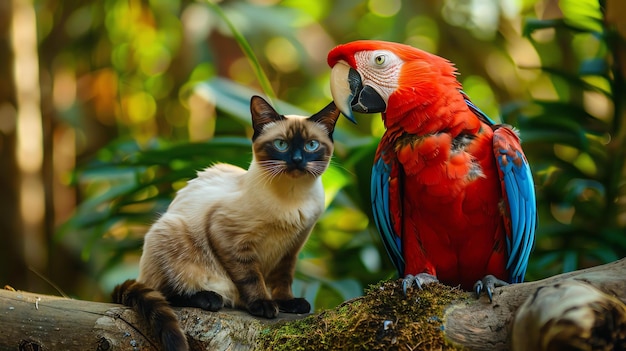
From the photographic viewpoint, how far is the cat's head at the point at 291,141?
64.9 inches

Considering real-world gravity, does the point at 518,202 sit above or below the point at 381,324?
above

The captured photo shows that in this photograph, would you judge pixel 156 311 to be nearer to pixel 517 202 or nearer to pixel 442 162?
pixel 442 162

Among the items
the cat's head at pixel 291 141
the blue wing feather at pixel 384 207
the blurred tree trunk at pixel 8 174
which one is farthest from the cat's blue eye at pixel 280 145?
the blurred tree trunk at pixel 8 174

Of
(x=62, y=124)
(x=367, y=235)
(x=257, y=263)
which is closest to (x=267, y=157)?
(x=257, y=263)

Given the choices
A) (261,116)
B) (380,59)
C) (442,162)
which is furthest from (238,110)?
(442,162)

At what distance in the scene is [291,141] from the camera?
1701mm

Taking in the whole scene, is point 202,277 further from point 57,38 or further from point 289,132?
point 57,38

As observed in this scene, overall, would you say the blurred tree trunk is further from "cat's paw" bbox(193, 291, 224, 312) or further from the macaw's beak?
the macaw's beak

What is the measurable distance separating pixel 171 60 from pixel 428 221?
104 inches

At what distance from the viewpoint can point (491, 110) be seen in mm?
3146

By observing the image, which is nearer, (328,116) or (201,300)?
(201,300)

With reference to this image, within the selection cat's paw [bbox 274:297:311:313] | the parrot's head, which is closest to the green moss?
cat's paw [bbox 274:297:311:313]

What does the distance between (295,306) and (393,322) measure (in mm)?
435

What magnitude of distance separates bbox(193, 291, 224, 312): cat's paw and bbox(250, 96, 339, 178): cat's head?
35 centimetres
